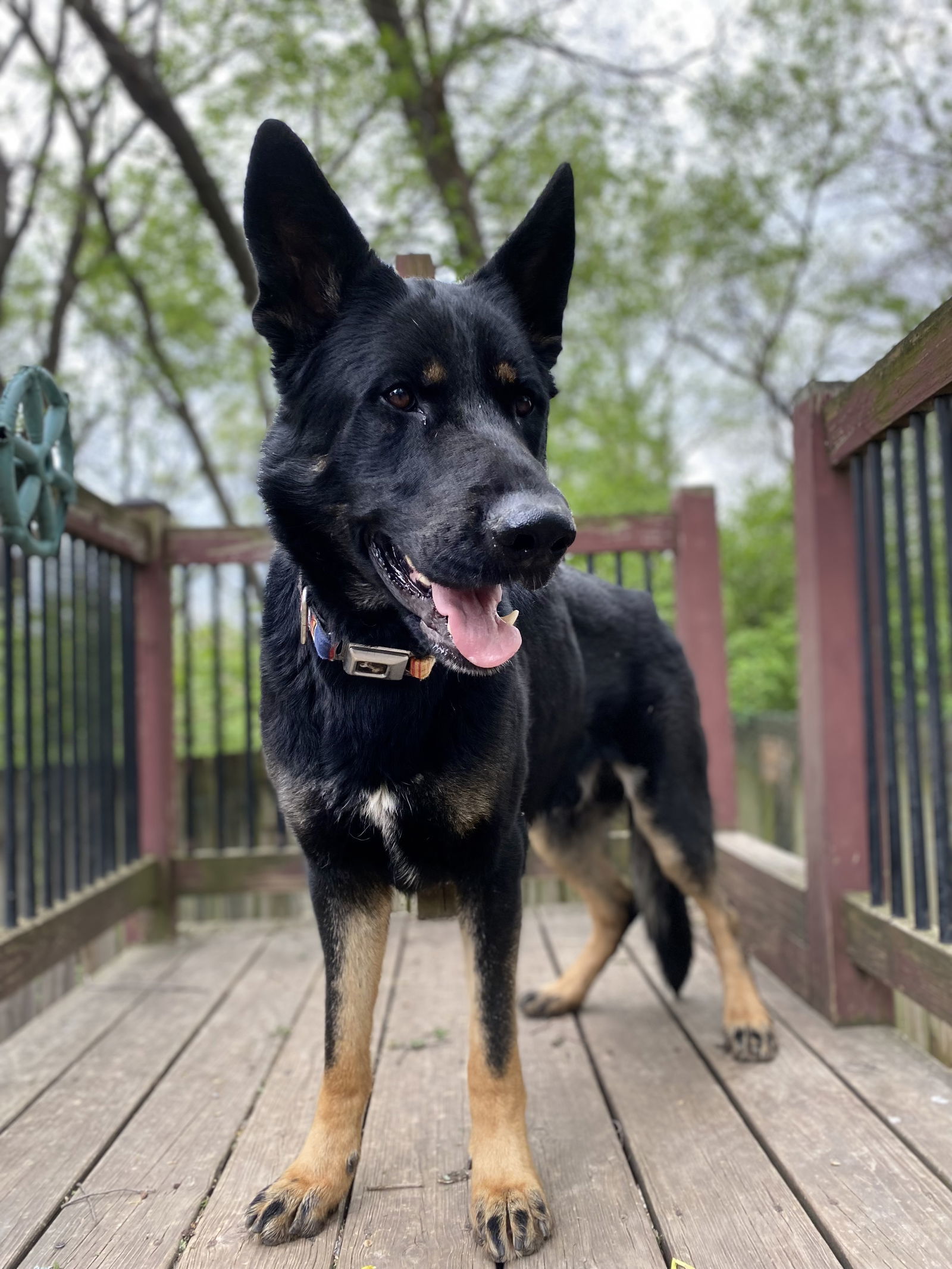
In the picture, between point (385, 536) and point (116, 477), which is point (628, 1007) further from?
point (116, 477)

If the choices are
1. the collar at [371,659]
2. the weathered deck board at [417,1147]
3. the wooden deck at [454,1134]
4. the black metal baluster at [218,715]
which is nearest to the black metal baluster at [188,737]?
the black metal baluster at [218,715]

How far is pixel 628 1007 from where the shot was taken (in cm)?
295

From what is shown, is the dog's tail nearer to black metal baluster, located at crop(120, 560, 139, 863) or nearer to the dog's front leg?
the dog's front leg

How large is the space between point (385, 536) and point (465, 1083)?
1.43 meters

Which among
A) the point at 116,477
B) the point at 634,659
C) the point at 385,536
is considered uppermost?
the point at 116,477

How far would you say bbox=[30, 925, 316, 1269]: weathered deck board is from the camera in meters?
1.66

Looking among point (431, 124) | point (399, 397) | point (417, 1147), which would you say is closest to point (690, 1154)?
point (417, 1147)

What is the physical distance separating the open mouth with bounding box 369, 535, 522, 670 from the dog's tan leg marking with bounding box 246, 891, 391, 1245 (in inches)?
25.1

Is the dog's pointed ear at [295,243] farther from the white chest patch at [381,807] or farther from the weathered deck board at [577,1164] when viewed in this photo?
the weathered deck board at [577,1164]

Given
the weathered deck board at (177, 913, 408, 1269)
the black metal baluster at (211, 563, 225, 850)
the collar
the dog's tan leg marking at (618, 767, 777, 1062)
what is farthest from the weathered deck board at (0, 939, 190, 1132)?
the dog's tan leg marking at (618, 767, 777, 1062)

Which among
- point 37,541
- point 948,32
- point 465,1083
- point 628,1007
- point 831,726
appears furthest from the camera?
point 948,32

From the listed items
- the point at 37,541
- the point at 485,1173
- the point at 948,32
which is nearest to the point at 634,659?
the point at 485,1173

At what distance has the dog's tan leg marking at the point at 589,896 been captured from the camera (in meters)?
2.93

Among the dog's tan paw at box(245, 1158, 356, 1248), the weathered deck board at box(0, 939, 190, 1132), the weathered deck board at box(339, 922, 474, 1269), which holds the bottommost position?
the weathered deck board at box(0, 939, 190, 1132)
